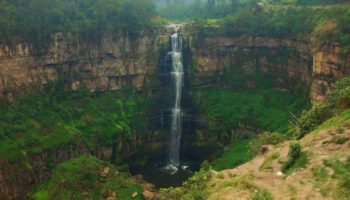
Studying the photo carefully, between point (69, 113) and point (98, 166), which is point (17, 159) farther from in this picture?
point (69, 113)

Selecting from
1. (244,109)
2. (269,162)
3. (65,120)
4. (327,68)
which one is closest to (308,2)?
(244,109)

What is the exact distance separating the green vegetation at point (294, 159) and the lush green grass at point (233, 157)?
1925 centimetres

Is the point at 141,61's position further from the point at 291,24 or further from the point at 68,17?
the point at 291,24

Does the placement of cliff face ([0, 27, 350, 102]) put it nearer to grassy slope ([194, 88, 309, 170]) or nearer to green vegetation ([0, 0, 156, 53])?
green vegetation ([0, 0, 156, 53])

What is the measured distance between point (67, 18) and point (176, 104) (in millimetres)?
15267

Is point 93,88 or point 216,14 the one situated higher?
point 216,14

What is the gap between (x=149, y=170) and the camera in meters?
49.2

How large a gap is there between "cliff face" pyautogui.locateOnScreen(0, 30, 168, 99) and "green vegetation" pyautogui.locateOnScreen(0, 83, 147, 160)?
1323mm

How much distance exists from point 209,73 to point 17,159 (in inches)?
1031

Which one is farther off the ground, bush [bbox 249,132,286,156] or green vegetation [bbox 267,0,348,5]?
green vegetation [bbox 267,0,348,5]

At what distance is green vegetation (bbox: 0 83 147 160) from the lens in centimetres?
4184

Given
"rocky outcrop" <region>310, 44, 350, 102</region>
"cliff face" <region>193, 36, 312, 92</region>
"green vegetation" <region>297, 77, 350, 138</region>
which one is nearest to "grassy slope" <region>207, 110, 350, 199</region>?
"green vegetation" <region>297, 77, 350, 138</region>

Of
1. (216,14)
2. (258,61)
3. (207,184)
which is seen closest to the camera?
(207,184)

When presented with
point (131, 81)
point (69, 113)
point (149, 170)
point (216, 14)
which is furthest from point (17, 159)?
point (216, 14)
